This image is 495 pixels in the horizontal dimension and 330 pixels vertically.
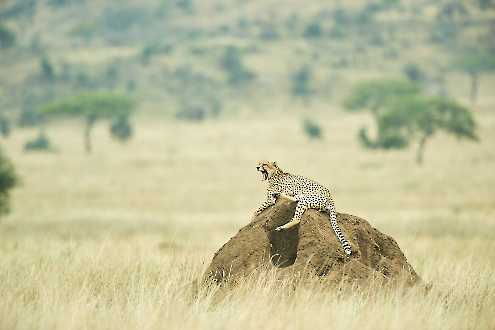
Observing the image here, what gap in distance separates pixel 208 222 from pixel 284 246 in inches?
760

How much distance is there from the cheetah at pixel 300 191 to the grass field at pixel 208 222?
92cm

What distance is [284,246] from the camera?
32.6 feet

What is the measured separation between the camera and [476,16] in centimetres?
13275

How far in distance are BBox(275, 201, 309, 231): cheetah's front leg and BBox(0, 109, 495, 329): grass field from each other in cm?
67

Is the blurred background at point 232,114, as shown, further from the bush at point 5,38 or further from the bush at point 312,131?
the bush at point 5,38

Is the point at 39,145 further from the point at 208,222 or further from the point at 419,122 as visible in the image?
the point at 208,222

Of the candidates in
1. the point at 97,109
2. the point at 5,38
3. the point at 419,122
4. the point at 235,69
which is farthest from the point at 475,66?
the point at 5,38

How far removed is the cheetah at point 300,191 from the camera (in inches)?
387

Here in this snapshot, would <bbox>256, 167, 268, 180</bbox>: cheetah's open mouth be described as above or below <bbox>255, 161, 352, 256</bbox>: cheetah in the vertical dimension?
above

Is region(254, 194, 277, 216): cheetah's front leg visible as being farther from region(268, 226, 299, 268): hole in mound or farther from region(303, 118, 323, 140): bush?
region(303, 118, 323, 140): bush

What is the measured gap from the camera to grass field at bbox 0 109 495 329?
834 cm

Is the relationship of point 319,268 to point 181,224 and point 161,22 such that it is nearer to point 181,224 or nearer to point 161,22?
point 181,224

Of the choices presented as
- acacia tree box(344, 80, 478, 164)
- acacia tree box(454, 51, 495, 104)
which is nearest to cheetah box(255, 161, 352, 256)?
acacia tree box(344, 80, 478, 164)

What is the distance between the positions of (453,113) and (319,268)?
52747 millimetres
